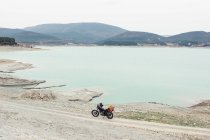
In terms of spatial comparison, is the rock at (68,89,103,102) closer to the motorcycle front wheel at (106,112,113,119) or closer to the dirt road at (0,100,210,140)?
the dirt road at (0,100,210,140)

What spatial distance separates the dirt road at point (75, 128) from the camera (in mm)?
25153

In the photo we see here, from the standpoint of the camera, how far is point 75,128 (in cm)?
2800

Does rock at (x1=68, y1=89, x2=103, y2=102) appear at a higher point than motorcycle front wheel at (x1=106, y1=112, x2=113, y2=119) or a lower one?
lower

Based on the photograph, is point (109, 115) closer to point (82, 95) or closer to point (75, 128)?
point (75, 128)

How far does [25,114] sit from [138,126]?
945cm

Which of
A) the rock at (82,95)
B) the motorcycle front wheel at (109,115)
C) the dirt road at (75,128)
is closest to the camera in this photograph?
the dirt road at (75,128)

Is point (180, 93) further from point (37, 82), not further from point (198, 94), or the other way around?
point (37, 82)

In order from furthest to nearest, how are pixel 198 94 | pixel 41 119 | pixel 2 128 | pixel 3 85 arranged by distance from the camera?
pixel 198 94, pixel 3 85, pixel 41 119, pixel 2 128

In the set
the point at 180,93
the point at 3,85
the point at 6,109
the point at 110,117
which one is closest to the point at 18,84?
the point at 3,85

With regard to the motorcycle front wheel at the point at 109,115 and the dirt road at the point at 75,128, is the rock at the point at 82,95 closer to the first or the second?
the dirt road at the point at 75,128

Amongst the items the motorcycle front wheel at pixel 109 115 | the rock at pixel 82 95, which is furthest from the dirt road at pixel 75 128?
the rock at pixel 82 95

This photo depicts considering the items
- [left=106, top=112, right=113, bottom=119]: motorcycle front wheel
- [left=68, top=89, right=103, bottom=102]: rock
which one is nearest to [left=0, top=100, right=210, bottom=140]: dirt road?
[left=106, top=112, right=113, bottom=119]: motorcycle front wheel

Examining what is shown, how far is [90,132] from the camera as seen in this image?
2698cm

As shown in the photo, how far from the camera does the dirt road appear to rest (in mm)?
25153
